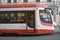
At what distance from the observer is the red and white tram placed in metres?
19.4

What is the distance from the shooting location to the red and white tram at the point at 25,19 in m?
19.4

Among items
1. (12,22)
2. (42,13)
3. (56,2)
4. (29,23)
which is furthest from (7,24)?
(56,2)

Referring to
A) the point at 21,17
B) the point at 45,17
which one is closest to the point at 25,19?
the point at 21,17

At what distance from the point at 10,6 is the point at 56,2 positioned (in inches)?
1192

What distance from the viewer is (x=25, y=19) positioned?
19.5m

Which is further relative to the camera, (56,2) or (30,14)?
(56,2)

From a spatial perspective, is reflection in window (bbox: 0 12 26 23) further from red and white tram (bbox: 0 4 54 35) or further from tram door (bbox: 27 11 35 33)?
tram door (bbox: 27 11 35 33)

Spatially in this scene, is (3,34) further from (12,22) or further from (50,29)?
(50,29)

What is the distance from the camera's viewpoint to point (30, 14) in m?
19.5

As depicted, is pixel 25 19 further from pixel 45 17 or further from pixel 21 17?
pixel 45 17

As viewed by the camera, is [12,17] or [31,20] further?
[12,17]

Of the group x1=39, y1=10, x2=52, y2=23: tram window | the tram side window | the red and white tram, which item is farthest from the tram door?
x1=39, y1=10, x2=52, y2=23: tram window

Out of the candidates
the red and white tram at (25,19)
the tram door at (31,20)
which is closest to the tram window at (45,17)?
the red and white tram at (25,19)

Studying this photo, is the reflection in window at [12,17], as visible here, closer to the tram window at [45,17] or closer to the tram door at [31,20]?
the tram door at [31,20]
